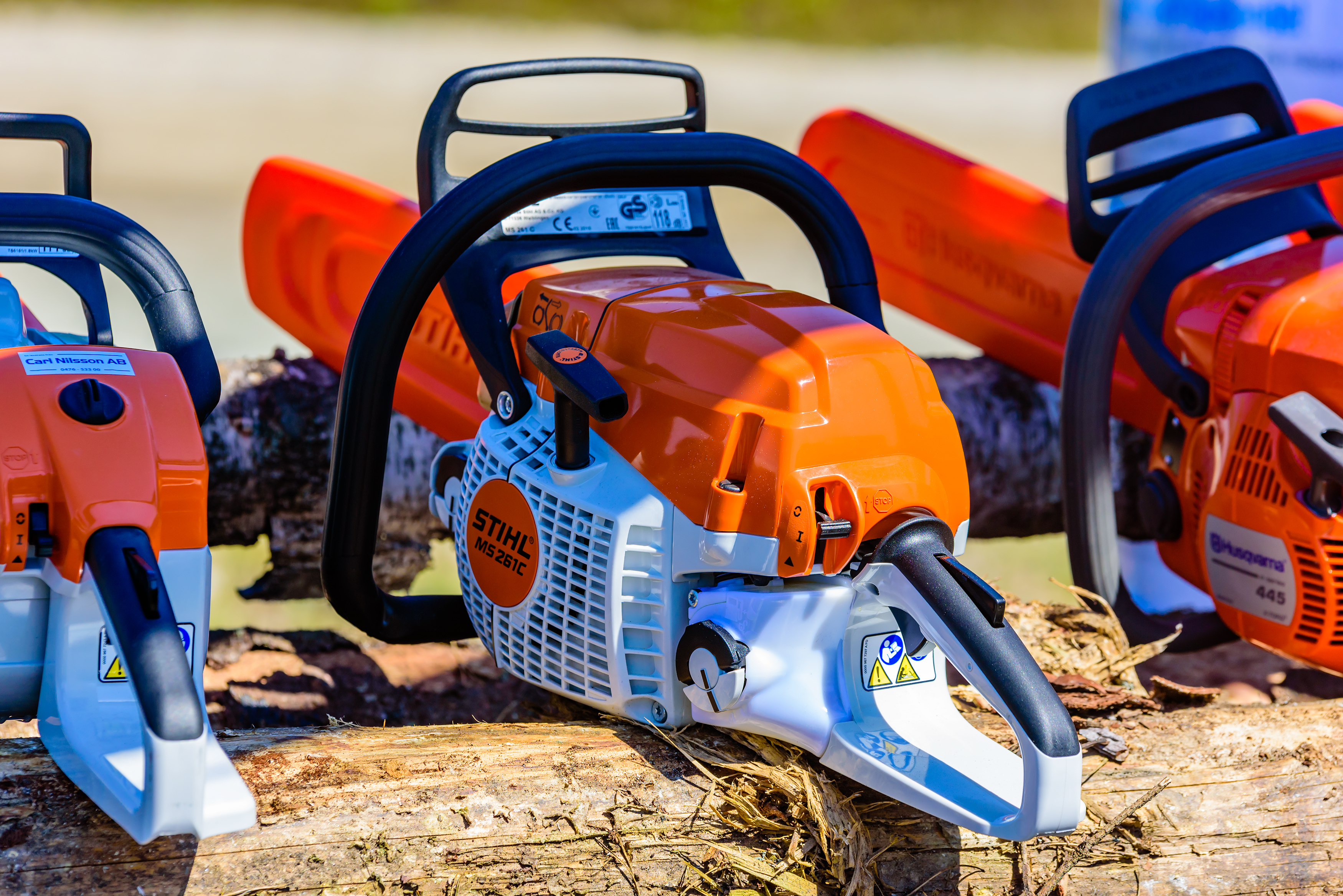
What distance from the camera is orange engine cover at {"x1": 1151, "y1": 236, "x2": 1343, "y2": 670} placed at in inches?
75.4

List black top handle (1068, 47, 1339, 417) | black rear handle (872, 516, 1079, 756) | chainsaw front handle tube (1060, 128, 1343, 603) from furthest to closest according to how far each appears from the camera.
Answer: black top handle (1068, 47, 1339, 417) → chainsaw front handle tube (1060, 128, 1343, 603) → black rear handle (872, 516, 1079, 756)

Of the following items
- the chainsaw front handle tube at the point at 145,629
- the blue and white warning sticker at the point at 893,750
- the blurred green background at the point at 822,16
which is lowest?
the blue and white warning sticker at the point at 893,750

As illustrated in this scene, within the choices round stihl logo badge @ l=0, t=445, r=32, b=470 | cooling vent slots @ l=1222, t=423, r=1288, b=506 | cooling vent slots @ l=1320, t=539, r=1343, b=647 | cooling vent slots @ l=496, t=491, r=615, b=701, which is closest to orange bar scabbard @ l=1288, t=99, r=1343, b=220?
cooling vent slots @ l=1222, t=423, r=1288, b=506

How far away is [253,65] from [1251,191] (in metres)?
14.9

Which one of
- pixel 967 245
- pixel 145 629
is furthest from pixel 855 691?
pixel 967 245

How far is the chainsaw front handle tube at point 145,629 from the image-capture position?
112cm

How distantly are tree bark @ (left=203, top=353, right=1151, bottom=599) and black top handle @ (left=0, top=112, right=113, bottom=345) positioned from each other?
631 mm

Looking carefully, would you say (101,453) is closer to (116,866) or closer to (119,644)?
(119,644)

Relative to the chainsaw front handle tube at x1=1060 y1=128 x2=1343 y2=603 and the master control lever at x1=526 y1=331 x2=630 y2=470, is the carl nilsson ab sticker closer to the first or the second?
the master control lever at x1=526 y1=331 x2=630 y2=470

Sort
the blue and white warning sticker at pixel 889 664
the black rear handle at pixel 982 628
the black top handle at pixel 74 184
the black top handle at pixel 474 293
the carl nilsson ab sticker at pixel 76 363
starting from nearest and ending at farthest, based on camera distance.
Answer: the black rear handle at pixel 982 628 → the carl nilsson ab sticker at pixel 76 363 → the blue and white warning sticker at pixel 889 664 → the black top handle at pixel 474 293 → the black top handle at pixel 74 184

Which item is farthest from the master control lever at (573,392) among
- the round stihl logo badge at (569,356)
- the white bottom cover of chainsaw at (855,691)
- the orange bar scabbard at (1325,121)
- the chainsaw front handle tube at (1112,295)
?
the orange bar scabbard at (1325,121)

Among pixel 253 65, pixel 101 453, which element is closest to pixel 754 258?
pixel 101 453

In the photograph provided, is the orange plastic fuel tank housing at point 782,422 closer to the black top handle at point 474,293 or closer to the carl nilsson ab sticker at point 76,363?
the black top handle at point 474,293

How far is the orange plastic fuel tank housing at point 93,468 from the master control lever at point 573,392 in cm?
45
